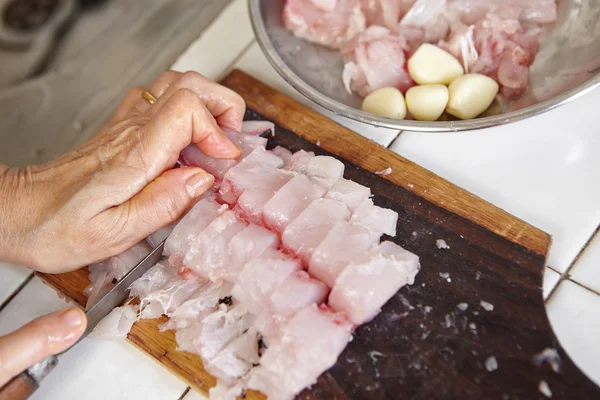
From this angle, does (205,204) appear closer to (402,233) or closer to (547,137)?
(402,233)

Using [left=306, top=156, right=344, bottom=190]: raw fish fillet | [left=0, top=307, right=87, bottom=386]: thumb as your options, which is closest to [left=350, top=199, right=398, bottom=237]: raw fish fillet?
[left=306, top=156, right=344, bottom=190]: raw fish fillet

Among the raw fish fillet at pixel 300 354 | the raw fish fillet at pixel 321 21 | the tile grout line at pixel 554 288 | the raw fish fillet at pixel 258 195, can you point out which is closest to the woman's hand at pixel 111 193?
the raw fish fillet at pixel 258 195

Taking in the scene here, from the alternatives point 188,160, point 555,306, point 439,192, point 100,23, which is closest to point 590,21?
point 439,192

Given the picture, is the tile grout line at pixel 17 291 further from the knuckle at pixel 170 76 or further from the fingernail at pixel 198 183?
the knuckle at pixel 170 76

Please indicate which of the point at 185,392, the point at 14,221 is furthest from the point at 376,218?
the point at 14,221

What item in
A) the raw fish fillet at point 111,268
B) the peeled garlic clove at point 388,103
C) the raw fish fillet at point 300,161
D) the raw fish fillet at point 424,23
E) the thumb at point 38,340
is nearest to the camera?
the thumb at point 38,340

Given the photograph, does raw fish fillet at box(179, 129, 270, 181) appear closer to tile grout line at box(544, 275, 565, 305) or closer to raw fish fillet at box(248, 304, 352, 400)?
raw fish fillet at box(248, 304, 352, 400)
